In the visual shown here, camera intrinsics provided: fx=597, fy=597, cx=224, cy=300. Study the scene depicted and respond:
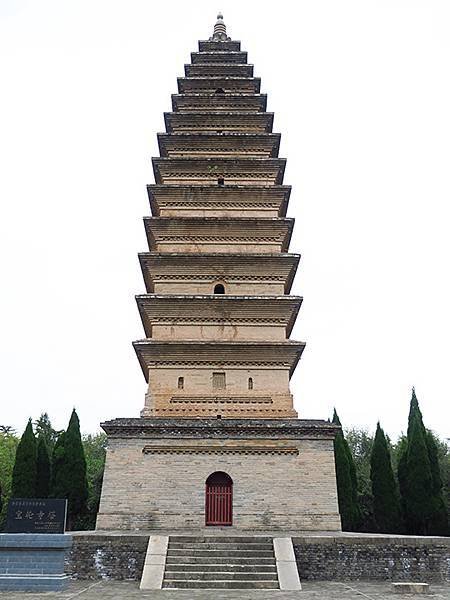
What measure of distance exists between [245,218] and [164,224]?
9.26ft

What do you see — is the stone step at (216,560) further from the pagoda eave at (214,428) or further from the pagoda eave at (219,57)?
the pagoda eave at (219,57)

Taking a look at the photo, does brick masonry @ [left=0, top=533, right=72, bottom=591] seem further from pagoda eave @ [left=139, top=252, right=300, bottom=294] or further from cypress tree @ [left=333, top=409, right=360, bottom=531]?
cypress tree @ [left=333, top=409, right=360, bottom=531]

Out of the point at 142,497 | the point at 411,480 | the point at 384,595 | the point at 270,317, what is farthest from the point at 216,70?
the point at 384,595

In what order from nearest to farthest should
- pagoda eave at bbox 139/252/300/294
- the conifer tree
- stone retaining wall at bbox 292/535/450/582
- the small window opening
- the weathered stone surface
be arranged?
the weathered stone surface → stone retaining wall at bbox 292/535/450/582 → the small window opening → pagoda eave at bbox 139/252/300/294 → the conifer tree

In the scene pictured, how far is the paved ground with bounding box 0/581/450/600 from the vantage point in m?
9.95

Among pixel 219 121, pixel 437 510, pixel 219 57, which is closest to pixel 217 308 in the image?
pixel 219 121

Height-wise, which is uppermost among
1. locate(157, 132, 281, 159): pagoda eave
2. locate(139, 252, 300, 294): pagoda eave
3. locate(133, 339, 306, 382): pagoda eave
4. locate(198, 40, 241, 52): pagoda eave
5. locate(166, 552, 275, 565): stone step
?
locate(198, 40, 241, 52): pagoda eave

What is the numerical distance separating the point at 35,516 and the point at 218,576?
12.7ft

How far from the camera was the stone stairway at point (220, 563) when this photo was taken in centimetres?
1128

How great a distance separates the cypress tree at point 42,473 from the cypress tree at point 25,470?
25.9 inches

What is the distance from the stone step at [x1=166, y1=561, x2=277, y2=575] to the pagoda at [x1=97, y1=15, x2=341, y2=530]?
3.96 m

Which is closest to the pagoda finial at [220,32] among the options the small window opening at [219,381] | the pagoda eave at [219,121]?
the pagoda eave at [219,121]

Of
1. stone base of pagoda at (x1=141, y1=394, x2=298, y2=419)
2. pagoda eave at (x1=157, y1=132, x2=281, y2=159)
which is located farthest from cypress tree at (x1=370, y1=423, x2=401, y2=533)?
pagoda eave at (x1=157, y1=132, x2=281, y2=159)

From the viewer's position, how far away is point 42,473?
29672 millimetres
